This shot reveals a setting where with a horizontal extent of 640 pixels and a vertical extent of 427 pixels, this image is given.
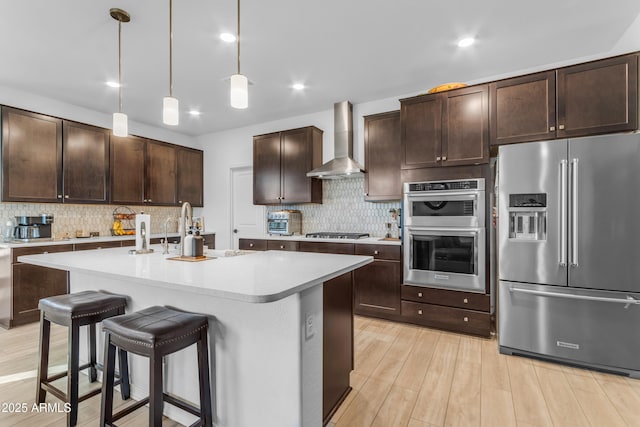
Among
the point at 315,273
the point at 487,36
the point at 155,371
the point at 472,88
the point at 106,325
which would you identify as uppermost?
the point at 487,36

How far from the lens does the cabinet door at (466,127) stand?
3055mm

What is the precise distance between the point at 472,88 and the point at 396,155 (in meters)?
1.05

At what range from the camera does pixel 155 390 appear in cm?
135

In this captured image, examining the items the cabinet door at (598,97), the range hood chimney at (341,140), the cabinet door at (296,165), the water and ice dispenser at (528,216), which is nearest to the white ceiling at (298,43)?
the cabinet door at (598,97)

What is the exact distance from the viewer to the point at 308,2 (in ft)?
7.43

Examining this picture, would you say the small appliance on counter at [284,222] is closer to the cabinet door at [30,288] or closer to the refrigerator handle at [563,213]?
the cabinet door at [30,288]

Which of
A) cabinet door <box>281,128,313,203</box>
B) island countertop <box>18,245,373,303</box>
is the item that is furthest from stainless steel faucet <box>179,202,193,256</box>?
cabinet door <box>281,128,313,203</box>

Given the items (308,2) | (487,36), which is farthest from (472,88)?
(308,2)

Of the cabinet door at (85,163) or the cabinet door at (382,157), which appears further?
the cabinet door at (85,163)

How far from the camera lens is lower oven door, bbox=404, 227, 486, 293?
307 centimetres

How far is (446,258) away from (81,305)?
3.03 metres

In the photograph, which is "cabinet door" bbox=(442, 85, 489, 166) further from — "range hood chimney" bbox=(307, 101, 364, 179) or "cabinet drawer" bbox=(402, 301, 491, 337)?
"cabinet drawer" bbox=(402, 301, 491, 337)

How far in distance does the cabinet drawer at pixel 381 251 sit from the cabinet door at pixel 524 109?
147 centimetres

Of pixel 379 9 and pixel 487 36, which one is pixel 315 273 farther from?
pixel 487 36
